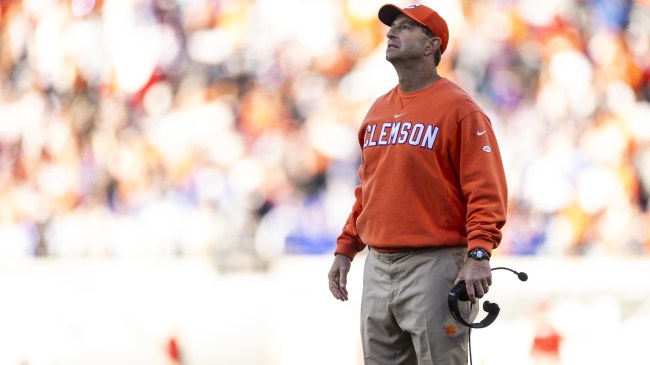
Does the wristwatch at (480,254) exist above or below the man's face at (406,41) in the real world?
below

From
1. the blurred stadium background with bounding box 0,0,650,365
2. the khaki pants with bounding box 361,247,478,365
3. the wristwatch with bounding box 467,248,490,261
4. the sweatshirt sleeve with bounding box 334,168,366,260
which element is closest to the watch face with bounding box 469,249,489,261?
the wristwatch with bounding box 467,248,490,261

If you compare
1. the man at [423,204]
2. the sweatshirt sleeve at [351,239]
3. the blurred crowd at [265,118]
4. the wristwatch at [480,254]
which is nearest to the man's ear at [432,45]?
the man at [423,204]

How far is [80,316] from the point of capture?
213 inches

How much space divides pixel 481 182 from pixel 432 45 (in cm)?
Result: 48

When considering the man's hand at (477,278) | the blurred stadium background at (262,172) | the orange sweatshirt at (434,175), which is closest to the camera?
the man's hand at (477,278)

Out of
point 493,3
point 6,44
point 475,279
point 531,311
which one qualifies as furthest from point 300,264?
point 475,279

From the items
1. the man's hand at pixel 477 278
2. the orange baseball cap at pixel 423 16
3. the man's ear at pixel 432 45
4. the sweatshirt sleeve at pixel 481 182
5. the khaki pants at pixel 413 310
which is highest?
the orange baseball cap at pixel 423 16

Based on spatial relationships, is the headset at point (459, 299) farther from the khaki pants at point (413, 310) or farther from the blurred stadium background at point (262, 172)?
the blurred stadium background at point (262, 172)

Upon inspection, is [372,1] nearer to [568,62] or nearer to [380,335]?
[568,62]

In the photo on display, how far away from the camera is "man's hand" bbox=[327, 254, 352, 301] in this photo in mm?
3523

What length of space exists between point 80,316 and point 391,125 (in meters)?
2.60

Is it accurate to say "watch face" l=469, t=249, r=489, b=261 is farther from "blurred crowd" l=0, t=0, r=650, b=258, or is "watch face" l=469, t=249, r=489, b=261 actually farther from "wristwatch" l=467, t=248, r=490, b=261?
"blurred crowd" l=0, t=0, r=650, b=258

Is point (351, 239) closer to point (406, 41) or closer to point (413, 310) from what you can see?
point (413, 310)

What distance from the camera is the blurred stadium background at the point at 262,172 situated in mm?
5023
